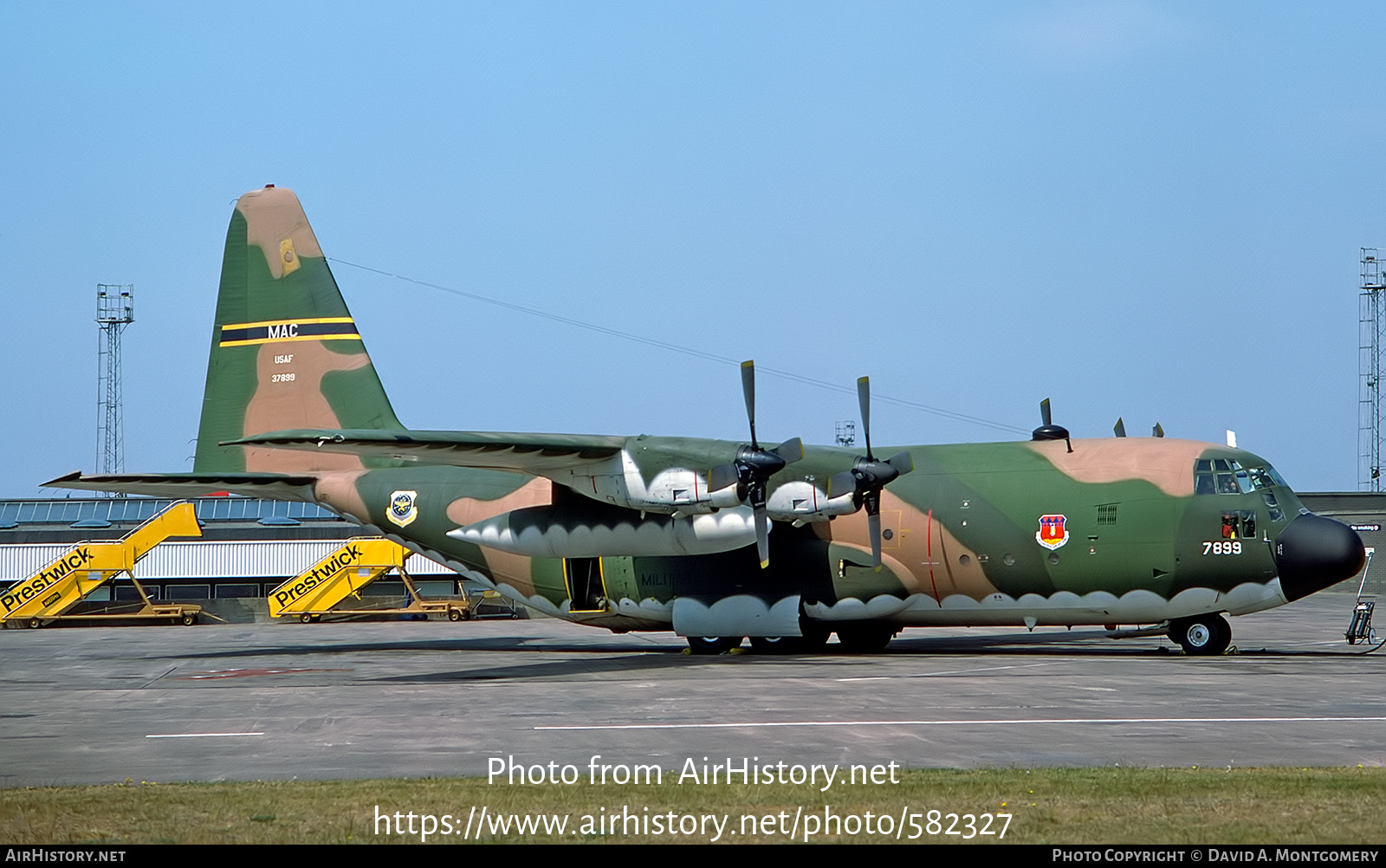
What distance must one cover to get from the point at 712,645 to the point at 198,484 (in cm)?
1039

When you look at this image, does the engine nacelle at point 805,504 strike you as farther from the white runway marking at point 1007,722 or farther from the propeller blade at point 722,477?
the white runway marking at point 1007,722

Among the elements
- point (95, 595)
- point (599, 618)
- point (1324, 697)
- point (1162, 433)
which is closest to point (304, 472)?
point (599, 618)

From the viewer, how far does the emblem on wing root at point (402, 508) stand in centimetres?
2677

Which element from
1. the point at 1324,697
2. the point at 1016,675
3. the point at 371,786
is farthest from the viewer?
the point at 1016,675

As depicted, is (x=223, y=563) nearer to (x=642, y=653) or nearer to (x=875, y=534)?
(x=642, y=653)

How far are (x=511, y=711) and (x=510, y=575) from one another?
33.9ft

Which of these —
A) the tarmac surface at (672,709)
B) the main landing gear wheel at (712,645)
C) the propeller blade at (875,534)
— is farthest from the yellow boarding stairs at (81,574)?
the propeller blade at (875,534)

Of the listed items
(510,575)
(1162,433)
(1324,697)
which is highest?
(1162,433)

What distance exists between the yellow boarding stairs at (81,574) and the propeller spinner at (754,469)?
24472mm

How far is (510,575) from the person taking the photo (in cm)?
2650

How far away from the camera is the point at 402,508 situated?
88.0ft

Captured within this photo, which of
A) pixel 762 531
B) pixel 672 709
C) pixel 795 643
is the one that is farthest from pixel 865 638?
pixel 672 709

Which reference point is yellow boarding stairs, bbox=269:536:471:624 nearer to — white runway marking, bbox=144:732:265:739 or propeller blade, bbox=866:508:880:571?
propeller blade, bbox=866:508:880:571
